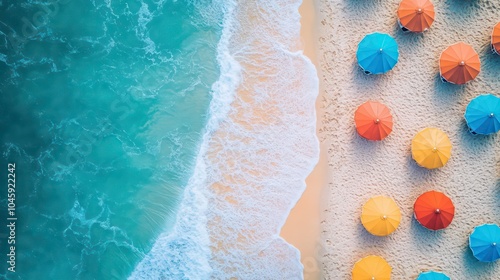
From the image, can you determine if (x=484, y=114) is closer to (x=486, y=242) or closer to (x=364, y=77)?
(x=364, y=77)

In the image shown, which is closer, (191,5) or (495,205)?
(495,205)

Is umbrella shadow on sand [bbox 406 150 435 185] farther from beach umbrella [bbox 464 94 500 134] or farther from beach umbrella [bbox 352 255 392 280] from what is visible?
beach umbrella [bbox 352 255 392 280]

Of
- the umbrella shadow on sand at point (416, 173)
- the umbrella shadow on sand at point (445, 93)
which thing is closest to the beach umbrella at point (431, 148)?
the umbrella shadow on sand at point (416, 173)

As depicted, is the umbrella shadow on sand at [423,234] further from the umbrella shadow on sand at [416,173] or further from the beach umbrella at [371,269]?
the beach umbrella at [371,269]

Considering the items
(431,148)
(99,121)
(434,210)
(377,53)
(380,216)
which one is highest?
(377,53)

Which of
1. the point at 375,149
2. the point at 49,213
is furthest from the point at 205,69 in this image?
the point at 49,213

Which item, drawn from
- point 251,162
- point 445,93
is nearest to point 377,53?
point 445,93

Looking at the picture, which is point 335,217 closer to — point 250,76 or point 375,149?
point 375,149
